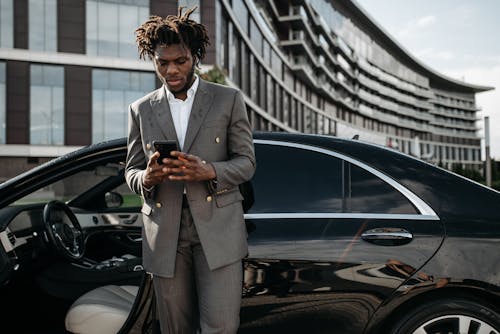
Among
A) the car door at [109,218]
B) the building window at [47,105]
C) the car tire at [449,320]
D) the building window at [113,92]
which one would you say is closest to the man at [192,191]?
the car tire at [449,320]

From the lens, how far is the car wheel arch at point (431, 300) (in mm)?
2223

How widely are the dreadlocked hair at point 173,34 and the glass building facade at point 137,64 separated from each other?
401mm

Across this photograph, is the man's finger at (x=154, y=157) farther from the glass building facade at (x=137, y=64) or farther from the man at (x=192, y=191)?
the glass building facade at (x=137, y=64)

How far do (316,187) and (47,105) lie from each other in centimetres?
2788

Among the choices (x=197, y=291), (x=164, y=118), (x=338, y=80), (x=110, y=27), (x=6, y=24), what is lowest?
(x=197, y=291)

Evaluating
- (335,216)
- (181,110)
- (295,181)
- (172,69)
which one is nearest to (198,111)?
(181,110)


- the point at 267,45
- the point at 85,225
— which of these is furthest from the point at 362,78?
the point at 85,225

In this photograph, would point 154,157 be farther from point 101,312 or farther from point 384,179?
point 101,312

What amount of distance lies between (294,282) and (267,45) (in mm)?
43584

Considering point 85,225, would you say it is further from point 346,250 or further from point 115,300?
point 346,250

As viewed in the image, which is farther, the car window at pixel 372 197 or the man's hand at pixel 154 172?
the car window at pixel 372 197

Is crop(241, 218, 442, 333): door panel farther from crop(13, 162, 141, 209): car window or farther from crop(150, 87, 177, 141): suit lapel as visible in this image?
crop(13, 162, 141, 209): car window

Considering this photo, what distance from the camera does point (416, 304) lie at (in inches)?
88.8

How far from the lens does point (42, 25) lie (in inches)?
1061
